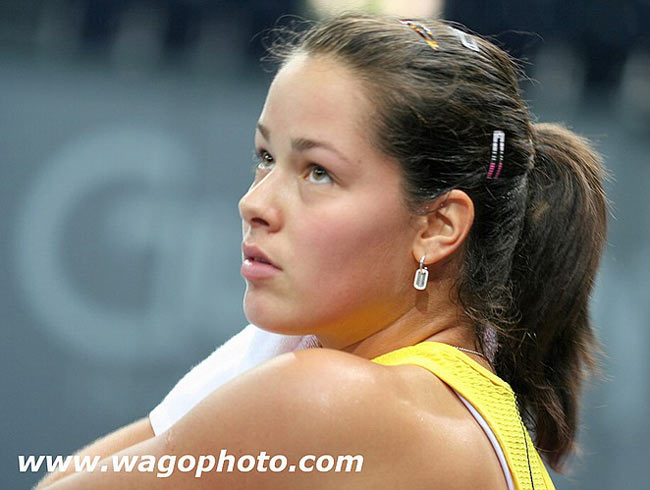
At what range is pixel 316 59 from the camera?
1309mm

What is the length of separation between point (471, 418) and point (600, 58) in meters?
2.68

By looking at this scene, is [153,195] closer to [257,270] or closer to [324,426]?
[257,270]

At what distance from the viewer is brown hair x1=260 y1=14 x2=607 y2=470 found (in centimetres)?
127

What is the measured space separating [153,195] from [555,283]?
2.11 meters

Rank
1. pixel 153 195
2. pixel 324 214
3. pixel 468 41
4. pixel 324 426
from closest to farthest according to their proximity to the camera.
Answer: pixel 324 426 → pixel 324 214 → pixel 468 41 → pixel 153 195

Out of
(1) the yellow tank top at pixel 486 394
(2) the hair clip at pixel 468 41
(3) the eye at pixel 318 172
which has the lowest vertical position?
(1) the yellow tank top at pixel 486 394

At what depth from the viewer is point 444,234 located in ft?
4.27

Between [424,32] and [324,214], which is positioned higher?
[424,32]

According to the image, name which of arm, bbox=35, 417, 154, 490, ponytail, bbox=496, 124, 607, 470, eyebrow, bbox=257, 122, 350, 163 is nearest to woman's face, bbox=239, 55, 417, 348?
eyebrow, bbox=257, 122, 350, 163

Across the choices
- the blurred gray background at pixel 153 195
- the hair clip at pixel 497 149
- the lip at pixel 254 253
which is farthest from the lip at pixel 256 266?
the blurred gray background at pixel 153 195

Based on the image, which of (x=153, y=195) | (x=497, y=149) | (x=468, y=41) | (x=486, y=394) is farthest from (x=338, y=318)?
(x=153, y=195)

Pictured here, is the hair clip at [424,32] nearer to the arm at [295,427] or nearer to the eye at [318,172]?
the eye at [318,172]

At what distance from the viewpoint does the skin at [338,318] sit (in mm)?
1084

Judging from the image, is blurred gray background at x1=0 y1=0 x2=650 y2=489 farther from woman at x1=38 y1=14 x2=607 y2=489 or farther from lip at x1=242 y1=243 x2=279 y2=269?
lip at x1=242 y1=243 x2=279 y2=269
